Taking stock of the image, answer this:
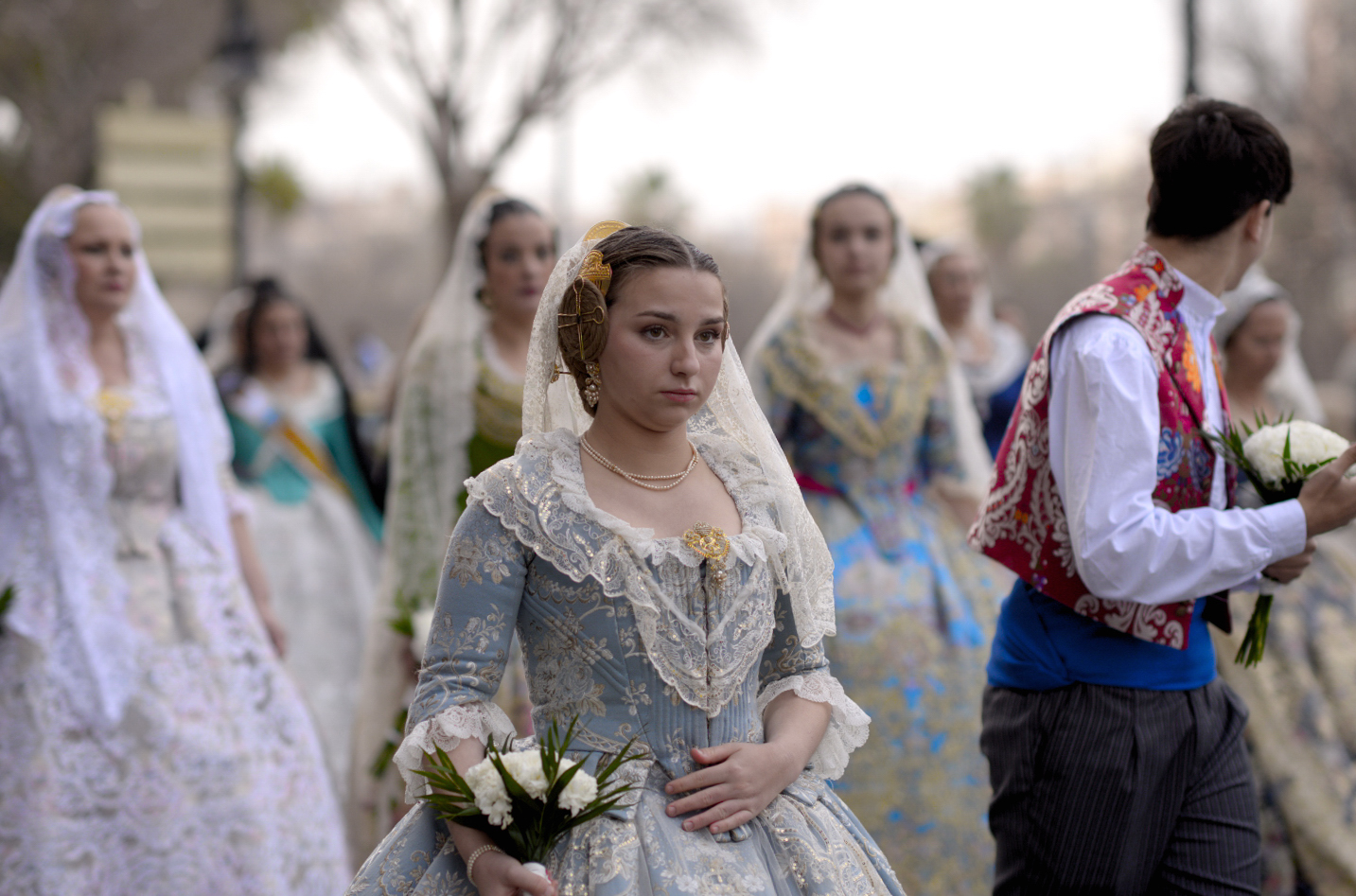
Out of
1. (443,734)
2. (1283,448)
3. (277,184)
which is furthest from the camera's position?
(277,184)

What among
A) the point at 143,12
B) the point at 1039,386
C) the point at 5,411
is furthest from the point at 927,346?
the point at 143,12

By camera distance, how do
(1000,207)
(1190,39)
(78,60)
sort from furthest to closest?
(1000,207) → (78,60) → (1190,39)

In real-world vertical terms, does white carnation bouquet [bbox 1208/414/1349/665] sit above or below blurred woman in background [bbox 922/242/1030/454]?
below

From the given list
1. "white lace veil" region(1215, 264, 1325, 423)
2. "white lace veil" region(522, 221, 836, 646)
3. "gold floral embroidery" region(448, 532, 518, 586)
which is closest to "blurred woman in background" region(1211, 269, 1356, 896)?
"white lace veil" region(1215, 264, 1325, 423)

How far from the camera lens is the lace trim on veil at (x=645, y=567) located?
2.47 m

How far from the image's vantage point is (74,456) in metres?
4.74

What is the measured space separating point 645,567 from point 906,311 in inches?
131

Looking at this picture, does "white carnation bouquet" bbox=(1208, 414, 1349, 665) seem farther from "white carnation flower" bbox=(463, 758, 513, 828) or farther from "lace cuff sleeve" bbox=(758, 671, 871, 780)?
"white carnation flower" bbox=(463, 758, 513, 828)

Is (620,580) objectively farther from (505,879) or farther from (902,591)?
(902,591)

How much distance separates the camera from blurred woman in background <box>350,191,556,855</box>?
5188 millimetres

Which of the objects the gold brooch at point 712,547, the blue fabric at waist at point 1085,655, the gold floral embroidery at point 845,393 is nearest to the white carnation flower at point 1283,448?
the blue fabric at waist at point 1085,655

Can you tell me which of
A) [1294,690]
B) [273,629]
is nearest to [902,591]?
[1294,690]

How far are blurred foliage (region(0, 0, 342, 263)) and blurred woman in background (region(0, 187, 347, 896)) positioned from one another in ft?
60.0

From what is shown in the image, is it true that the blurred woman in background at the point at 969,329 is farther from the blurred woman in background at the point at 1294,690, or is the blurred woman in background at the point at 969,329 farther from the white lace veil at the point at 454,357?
the white lace veil at the point at 454,357
